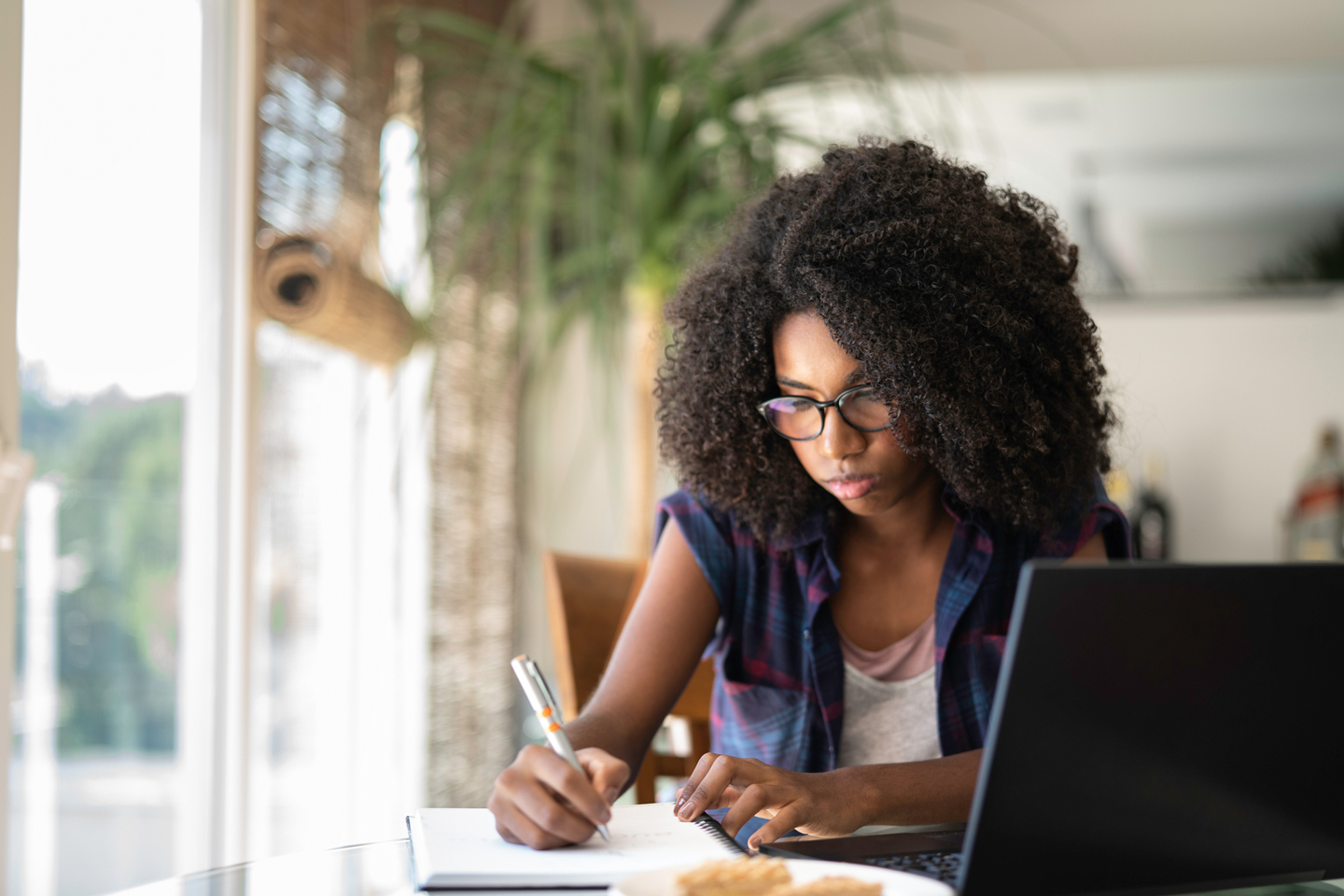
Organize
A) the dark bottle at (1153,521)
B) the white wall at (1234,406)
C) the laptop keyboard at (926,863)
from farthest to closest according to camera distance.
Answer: the white wall at (1234,406)
the dark bottle at (1153,521)
the laptop keyboard at (926,863)

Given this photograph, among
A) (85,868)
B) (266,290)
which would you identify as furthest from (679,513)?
(85,868)

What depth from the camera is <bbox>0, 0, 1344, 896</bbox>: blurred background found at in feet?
4.69

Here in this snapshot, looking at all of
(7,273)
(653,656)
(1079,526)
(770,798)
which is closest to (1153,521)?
(1079,526)

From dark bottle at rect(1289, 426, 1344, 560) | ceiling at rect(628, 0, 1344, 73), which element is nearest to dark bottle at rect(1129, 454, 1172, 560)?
dark bottle at rect(1289, 426, 1344, 560)

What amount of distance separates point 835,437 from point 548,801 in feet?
1.39

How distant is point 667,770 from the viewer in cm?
143

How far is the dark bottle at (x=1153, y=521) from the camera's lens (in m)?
2.79

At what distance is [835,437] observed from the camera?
979mm

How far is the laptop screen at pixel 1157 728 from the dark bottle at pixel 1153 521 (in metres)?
2.28

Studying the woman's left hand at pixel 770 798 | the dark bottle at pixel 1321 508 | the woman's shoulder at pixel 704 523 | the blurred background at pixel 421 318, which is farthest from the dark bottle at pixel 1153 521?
the woman's left hand at pixel 770 798

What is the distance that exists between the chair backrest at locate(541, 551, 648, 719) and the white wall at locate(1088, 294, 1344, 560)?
1.97 m

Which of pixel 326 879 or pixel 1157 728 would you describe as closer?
pixel 1157 728

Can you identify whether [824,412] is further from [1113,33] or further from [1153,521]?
[1113,33]

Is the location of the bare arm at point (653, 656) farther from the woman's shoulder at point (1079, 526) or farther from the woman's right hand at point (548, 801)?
the woman's shoulder at point (1079, 526)
